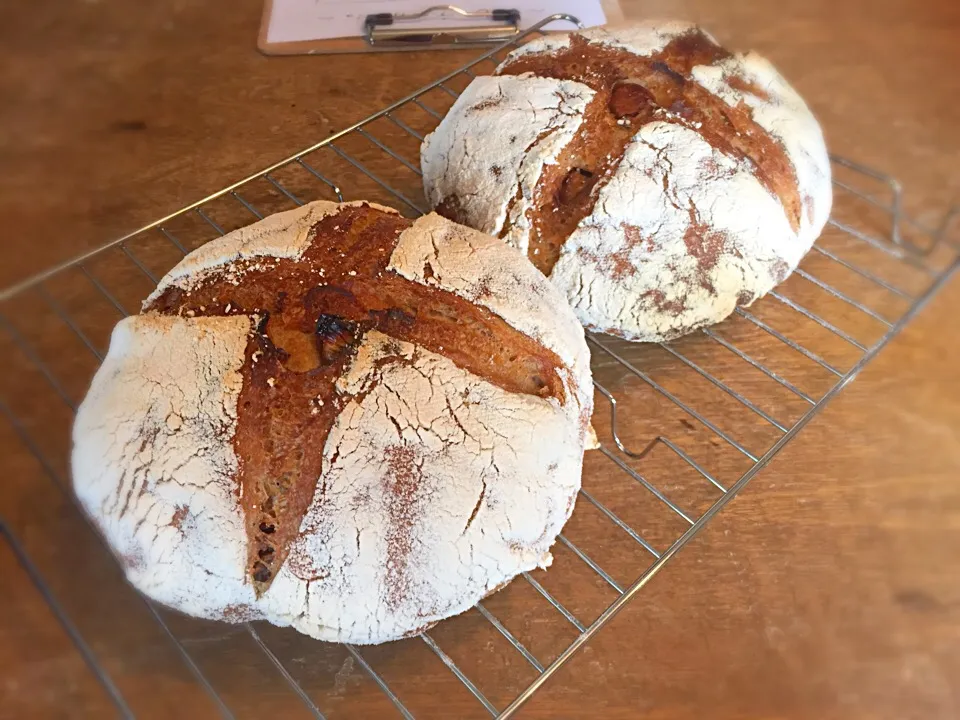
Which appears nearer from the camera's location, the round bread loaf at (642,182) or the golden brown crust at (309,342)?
the golden brown crust at (309,342)

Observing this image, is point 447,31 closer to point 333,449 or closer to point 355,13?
point 355,13

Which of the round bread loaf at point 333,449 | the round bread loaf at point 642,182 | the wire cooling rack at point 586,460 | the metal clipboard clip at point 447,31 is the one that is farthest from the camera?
the metal clipboard clip at point 447,31

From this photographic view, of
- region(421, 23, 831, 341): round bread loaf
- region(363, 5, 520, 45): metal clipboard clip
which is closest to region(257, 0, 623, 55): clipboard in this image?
region(363, 5, 520, 45): metal clipboard clip

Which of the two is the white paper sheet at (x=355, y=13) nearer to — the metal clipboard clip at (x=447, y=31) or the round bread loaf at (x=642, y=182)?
the metal clipboard clip at (x=447, y=31)

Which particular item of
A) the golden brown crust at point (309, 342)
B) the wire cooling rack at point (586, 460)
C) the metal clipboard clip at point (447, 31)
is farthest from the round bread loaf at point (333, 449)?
the metal clipboard clip at point (447, 31)

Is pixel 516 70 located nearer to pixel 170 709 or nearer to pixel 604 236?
pixel 604 236

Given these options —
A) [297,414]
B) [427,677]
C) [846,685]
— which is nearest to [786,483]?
[846,685]
